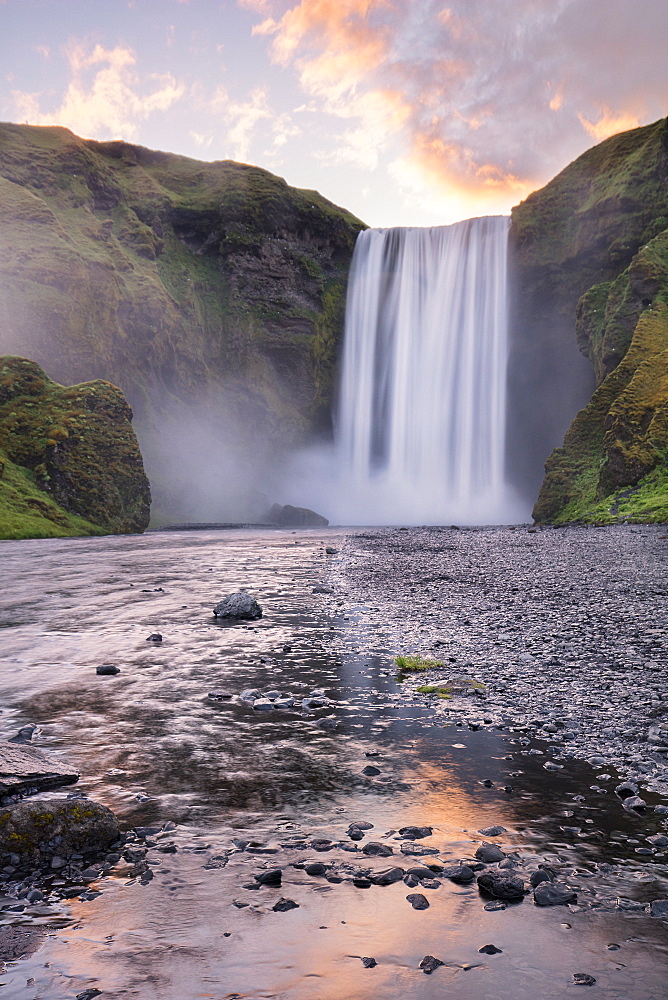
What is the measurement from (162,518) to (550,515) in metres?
40.1

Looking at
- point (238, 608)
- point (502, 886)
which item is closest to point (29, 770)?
point (502, 886)

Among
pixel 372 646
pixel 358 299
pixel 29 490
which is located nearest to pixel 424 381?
pixel 358 299

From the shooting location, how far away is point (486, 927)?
3.68 meters

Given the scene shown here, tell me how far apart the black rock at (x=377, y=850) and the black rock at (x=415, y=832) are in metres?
0.20

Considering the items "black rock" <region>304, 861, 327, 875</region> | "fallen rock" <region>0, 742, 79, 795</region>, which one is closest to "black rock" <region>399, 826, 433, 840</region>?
"black rock" <region>304, 861, 327, 875</region>

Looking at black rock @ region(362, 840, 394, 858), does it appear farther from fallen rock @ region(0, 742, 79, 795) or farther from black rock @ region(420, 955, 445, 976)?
fallen rock @ region(0, 742, 79, 795)

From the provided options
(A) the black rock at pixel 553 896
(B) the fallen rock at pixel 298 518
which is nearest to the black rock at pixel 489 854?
(A) the black rock at pixel 553 896

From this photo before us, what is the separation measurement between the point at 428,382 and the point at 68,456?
43.3m

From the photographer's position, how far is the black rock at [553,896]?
3.88 metres

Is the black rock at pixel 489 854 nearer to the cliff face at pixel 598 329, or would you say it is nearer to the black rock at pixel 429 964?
the black rock at pixel 429 964

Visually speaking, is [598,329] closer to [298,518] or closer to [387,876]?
[298,518]

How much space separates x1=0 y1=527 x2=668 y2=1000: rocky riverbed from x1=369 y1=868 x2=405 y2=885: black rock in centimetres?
1

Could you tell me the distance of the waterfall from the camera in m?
77.0

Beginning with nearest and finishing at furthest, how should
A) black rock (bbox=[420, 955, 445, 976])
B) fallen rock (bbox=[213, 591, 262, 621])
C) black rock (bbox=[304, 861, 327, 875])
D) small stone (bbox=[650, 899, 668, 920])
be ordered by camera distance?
black rock (bbox=[420, 955, 445, 976]) < small stone (bbox=[650, 899, 668, 920]) < black rock (bbox=[304, 861, 327, 875]) < fallen rock (bbox=[213, 591, 262, 621])
